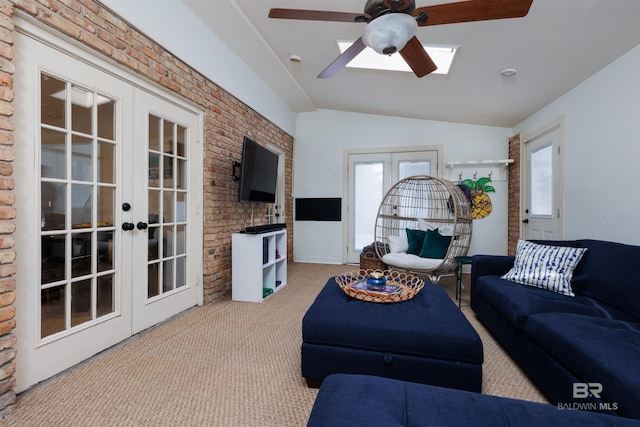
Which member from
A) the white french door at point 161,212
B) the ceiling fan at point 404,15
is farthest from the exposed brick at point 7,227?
the ceiling fan at point 404,15

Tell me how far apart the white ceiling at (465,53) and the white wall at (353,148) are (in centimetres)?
33

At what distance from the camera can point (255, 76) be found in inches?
155

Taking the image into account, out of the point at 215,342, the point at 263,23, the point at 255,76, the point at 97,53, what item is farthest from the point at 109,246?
the point at 255,76

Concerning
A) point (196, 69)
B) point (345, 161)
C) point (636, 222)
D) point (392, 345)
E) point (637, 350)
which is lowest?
point (392, 345)

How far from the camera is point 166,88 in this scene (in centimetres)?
251

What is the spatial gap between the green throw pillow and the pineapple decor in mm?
1242

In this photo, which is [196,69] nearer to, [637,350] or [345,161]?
[345,161]

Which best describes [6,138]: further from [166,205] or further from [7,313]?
[166,205]

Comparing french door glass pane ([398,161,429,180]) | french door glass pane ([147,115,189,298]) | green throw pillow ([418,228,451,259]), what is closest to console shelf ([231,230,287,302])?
french door glass pane ([147,115,189,298])

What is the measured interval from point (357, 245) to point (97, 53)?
4374mm

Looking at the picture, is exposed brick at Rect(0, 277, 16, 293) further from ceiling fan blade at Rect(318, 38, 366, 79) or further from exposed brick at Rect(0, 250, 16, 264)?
ceiling fan blade at Rect(318, 38, 366, 79)

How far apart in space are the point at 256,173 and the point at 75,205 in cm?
181

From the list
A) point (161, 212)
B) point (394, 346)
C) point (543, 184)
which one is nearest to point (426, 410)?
point (394, 346)

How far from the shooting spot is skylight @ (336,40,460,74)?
10.2 ft
